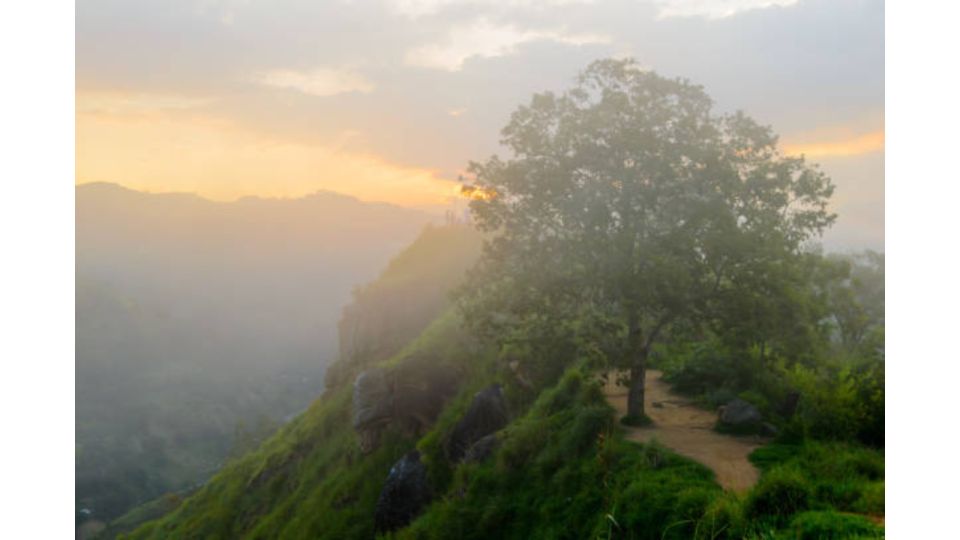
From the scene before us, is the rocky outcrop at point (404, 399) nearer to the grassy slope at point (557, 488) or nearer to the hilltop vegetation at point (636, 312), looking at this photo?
the grassy slope at point (557, 488)

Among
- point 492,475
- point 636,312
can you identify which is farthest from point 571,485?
point 636,312

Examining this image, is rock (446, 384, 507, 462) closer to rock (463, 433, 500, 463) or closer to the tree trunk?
rock (463, 433, 500, 463)

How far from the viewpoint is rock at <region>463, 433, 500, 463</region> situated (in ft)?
61.0

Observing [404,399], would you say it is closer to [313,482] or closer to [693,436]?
[313,482]

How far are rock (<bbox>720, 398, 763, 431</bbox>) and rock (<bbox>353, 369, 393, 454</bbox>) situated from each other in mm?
14231

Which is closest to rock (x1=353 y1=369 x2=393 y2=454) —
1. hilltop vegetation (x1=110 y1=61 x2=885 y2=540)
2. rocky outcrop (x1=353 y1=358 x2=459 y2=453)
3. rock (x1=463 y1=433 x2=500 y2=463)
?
rocky outcrop (x1=353 y1=358 x2=459 y2=453)

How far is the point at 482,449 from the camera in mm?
18844

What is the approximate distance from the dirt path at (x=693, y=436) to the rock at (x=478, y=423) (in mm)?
3676

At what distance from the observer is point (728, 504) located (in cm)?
988

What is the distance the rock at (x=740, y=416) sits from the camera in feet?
52.0

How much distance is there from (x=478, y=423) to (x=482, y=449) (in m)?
2.17

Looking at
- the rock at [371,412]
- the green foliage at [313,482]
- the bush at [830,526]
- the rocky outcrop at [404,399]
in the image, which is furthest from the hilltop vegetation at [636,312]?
the rock at [371,412]

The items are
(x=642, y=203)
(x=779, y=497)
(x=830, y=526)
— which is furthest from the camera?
(x=642, y=203)
